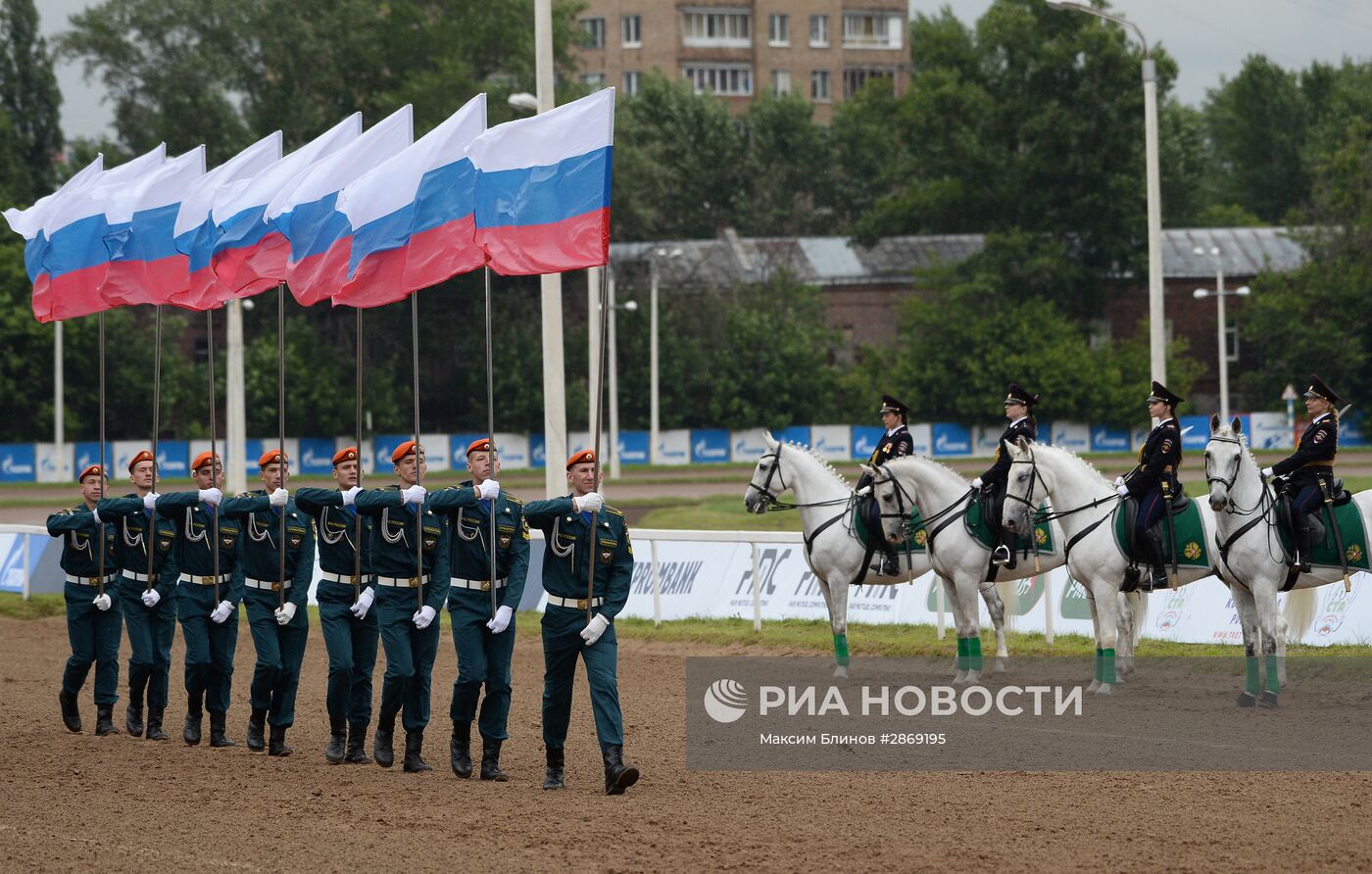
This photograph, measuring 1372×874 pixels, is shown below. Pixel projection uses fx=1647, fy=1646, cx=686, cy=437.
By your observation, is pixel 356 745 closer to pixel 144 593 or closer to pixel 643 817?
pixel 144 593

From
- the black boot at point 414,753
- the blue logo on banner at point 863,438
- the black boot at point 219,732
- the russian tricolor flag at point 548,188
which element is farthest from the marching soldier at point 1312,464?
the blue logo on banner at point 863,438

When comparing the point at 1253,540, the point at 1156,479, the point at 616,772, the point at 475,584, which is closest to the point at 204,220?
the point at 475,584

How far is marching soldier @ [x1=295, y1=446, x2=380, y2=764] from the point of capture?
11773 millimetres

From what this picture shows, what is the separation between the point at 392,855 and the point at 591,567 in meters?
2.46

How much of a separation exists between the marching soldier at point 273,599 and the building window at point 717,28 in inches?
3009

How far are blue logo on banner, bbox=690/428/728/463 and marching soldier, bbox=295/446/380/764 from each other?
154ft

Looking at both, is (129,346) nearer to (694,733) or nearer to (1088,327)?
(1088,327)

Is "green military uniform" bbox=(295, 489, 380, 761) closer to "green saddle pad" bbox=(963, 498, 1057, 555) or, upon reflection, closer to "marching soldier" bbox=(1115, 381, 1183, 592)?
"green saddle pad" bbox=(963, 498, 1057, 555)

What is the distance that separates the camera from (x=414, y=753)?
11.4 meters

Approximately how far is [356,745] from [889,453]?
6.68 m

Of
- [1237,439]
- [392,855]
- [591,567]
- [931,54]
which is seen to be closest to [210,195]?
[591,567]

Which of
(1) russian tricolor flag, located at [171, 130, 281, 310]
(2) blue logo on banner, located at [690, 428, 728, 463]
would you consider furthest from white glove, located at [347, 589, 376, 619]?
(2) blue logo on banner, located at [690, 428, 728, 463]

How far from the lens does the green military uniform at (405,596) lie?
11375 millimetres

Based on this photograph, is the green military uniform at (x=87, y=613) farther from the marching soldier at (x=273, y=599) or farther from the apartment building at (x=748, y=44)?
the apartment building at (x=748, y=44)
